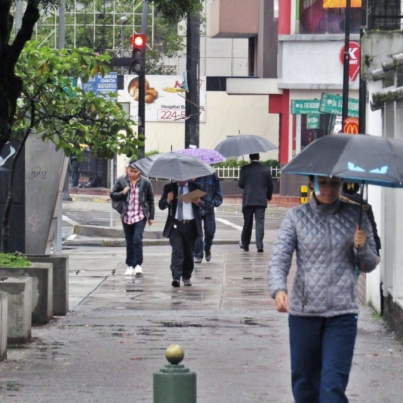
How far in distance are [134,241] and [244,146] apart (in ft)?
16.9

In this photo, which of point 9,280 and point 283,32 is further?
point 283,32

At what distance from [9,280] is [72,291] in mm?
3917

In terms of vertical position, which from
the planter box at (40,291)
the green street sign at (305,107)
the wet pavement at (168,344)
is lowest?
the wet pavement at (168,344)

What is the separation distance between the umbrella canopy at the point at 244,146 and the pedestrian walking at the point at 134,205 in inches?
178

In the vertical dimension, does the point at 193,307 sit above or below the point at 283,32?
below

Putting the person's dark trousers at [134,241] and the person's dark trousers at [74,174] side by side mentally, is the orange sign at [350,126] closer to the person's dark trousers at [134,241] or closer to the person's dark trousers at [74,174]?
the person's dark trousers at [134,241]

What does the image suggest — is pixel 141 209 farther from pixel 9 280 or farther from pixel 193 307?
pixel 9 280

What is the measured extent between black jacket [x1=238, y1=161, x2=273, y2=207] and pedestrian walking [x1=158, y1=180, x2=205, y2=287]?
4520mm

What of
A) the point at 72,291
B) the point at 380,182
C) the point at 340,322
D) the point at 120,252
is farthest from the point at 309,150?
the point at 120,252

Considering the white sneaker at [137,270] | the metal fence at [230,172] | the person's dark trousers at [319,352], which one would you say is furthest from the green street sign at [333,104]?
the metal fence at [230,172]

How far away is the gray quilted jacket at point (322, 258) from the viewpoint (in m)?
5.95

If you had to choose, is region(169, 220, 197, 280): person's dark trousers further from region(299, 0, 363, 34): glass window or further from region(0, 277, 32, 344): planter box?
region(299, 0, 363, 34): glass window

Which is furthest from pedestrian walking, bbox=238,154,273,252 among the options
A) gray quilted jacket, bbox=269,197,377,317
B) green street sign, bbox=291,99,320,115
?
gray quilted jacket, bbox=269,197,377,317

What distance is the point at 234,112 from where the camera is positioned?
145 ft
